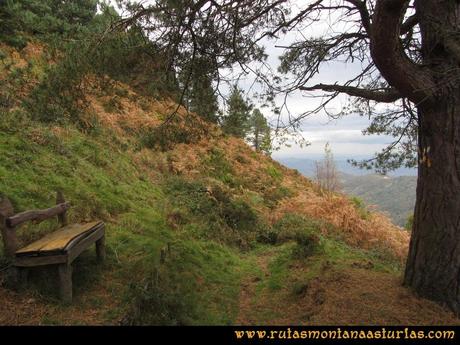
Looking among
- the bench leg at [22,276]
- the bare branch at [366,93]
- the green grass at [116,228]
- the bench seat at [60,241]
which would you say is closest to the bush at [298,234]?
the green grass at [116,228]

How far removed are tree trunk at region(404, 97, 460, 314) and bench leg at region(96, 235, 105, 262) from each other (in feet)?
15.0

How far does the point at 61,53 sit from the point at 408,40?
17.0 ft

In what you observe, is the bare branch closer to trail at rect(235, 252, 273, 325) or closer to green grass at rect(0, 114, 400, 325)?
green grass at rect(0, 114, 400, 325)

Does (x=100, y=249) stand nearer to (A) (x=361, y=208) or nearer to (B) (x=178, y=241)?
(B) (x=178, y=241)

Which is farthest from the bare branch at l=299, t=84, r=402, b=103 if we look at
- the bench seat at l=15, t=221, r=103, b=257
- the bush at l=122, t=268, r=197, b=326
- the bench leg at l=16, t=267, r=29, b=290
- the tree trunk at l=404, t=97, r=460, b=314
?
the bench leg at l=16, t=267, r=29, b=290

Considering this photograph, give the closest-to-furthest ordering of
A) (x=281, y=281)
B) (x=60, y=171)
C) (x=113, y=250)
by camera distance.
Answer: (x=113, y=250) → (x=281, y=281) → (x=60, y=171)

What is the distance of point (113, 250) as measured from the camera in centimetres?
639

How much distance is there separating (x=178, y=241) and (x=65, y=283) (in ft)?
10.7

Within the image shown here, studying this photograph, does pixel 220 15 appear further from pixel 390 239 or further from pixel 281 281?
pixel 390 239

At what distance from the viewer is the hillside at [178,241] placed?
4996 mm

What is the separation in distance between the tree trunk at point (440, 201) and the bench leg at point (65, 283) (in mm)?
4656

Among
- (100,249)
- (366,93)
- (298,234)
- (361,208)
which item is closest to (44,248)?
(100,249)

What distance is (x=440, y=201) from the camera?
514 centimetres

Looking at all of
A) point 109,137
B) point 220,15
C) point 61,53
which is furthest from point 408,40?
point 109,137
